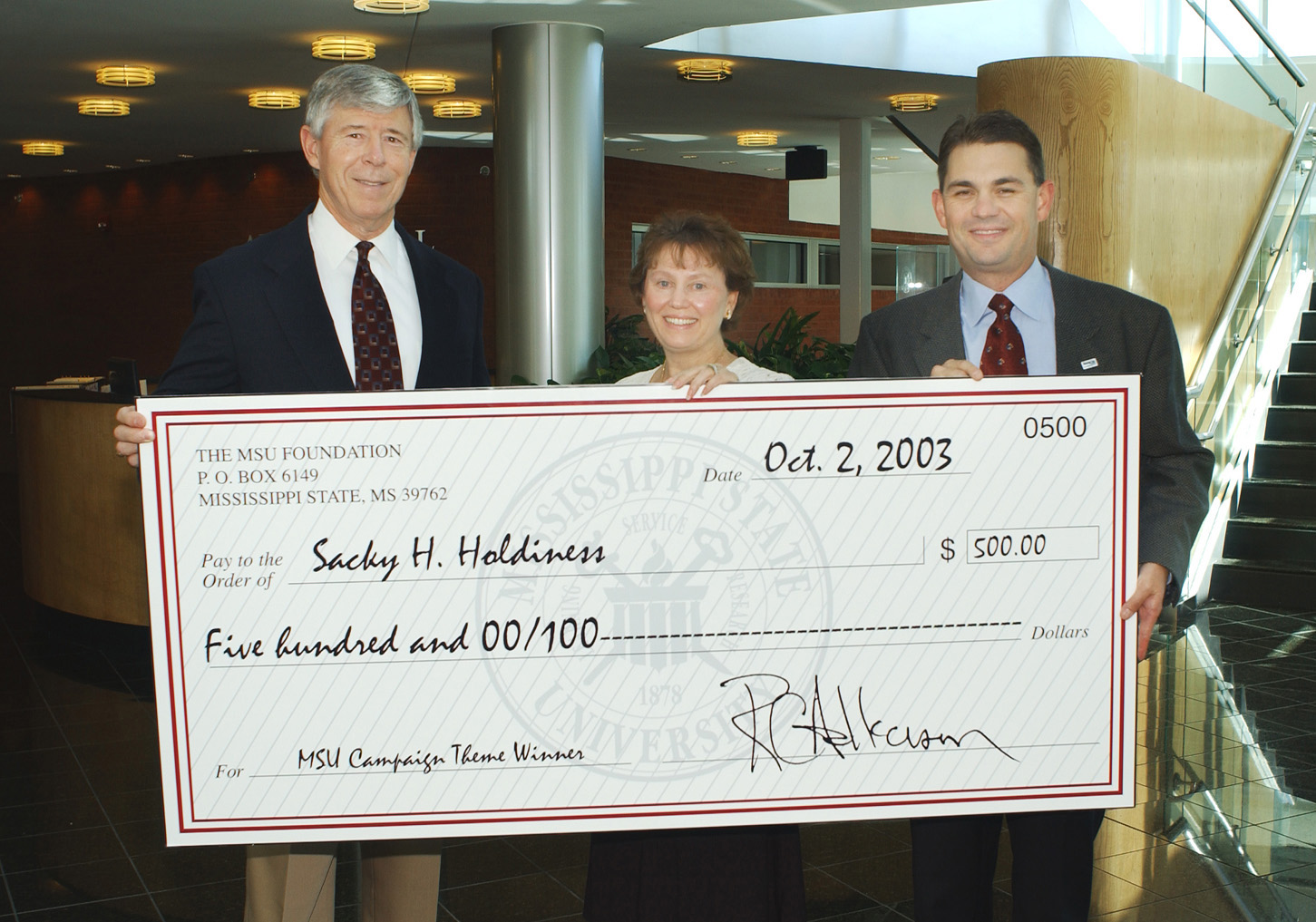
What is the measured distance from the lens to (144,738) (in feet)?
14.2

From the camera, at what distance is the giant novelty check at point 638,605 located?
153 cm

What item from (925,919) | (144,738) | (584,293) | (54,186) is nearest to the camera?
(925,919)

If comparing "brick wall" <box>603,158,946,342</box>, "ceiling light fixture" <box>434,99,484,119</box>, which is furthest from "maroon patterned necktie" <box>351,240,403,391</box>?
"brick wall" <box>603,158,946,342</box>

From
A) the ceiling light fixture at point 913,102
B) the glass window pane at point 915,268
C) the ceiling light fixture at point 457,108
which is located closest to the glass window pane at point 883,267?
the glass window pane at point 915,268

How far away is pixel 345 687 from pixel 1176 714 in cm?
374

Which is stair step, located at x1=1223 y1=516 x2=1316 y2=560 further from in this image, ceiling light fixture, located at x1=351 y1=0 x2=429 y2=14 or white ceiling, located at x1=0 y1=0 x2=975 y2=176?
ceiling light fixture, located at x1=351 y1=0 x2=429 y2=14

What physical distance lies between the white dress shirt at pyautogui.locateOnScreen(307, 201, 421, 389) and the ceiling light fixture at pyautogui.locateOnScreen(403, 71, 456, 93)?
721 centimetres

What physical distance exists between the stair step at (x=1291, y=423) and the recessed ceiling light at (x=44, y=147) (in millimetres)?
11164

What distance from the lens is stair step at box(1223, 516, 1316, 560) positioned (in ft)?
20.6

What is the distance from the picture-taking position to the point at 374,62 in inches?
326

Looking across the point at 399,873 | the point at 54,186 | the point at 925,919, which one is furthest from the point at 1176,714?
the point at 54,186

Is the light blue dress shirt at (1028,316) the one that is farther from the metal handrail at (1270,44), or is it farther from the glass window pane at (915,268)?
the glass window pane at (915,268)

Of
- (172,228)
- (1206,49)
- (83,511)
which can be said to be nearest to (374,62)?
(83,511)

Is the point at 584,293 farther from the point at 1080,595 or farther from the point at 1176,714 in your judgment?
the point at 1080,595
